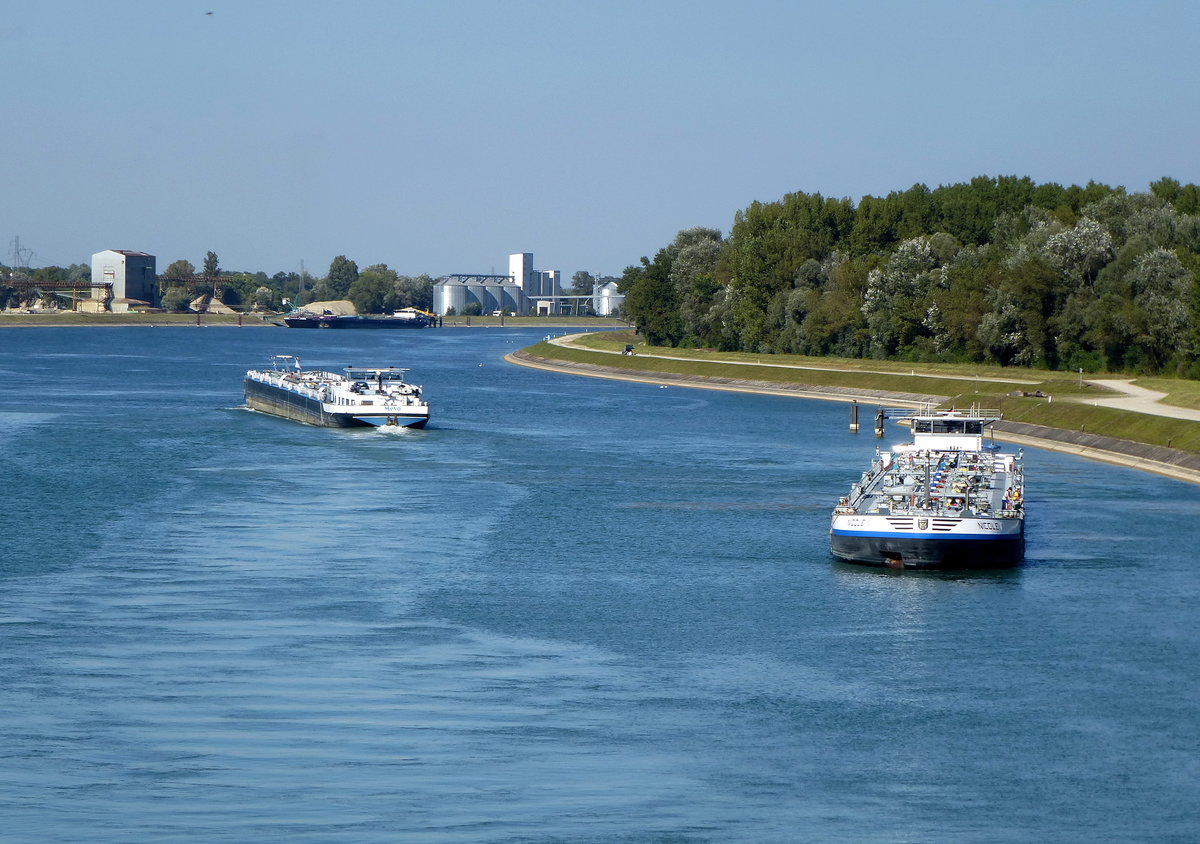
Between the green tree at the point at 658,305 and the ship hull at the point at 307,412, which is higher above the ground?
the green tree at the point at 658,305

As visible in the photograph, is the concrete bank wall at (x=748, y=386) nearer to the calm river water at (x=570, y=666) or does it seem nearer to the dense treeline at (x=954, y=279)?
the dense treeline at (x=954, y=279)

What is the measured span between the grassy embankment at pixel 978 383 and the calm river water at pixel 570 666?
454 inches

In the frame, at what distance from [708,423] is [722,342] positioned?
5586cm

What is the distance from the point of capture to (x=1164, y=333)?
106 metres

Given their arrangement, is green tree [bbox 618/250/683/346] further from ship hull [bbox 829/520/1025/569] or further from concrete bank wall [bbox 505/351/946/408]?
ship hull [bbox 829/520/1025/569]

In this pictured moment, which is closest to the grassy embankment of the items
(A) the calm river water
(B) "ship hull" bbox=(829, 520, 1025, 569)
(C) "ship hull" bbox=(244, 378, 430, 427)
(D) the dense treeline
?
(D) the dense treeline

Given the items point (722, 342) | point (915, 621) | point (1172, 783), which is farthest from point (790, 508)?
point (722, 342)

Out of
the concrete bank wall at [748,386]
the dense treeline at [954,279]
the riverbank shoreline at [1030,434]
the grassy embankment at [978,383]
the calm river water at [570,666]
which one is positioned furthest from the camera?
the concrete bank wall at [748,386]

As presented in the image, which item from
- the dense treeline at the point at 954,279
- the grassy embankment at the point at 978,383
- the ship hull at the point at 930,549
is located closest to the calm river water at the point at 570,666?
the ship hull at the point at 930,549

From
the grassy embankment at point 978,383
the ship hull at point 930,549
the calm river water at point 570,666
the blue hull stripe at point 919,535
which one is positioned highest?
the grassy embankment at point 978,383

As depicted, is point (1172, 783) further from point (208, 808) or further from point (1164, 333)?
point (1164, 333)

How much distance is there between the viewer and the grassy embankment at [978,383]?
84000 mm

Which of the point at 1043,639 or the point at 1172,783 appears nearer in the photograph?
the point at 1172,783

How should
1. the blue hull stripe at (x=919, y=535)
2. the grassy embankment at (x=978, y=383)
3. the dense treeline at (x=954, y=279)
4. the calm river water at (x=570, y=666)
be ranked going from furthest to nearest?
the dense treeline at (x=954, y=279) → the grassy embankment at (x=978, y=383) → the blue hull stripe at (x=919, y=535) → the calm river water at (x=570, y=666)
